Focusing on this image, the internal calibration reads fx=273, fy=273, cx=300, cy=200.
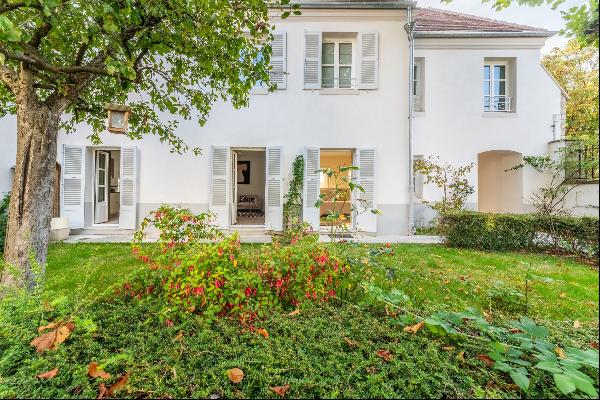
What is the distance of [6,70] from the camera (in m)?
2.57

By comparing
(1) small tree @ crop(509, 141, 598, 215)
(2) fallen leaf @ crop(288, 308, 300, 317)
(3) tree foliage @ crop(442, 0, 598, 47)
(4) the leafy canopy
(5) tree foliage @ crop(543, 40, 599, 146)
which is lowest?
(2) fallen leaf @ crop(288, 308, 300, 317)

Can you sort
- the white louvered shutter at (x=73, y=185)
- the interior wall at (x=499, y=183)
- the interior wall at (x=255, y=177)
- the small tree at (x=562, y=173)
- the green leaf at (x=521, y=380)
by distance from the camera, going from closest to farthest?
the green leaf at (x=521, y=380) < the small tree at (x=562, y=173) < the interior wall at (x=499, y=183) < the white louvered shutter at (x=73, y=185) < the interior wall at (x=255, y=177)

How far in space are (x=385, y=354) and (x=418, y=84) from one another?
784cm

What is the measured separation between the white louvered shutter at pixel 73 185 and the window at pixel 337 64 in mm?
6523

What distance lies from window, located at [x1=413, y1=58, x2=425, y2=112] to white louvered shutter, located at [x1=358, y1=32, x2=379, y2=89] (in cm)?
137

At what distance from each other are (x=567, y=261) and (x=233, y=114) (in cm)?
682

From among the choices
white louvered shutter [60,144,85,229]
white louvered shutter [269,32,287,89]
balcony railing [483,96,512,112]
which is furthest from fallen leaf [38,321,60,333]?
balcony railing [483,96,512,112]

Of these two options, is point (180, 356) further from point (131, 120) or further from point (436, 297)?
point (131, 120)

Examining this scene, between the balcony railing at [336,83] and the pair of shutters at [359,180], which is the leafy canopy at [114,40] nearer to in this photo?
the pair of shutters at [359,180]

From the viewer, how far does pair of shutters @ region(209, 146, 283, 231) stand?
7.02 m

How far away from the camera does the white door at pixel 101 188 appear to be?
7551mm

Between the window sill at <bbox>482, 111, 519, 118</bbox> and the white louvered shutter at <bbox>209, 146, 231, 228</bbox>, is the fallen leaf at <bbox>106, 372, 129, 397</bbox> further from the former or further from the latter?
the window sill at <bbox>482, 111, 519, 118</bbox>

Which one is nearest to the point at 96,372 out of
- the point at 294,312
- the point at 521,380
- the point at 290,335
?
the point at 290,335

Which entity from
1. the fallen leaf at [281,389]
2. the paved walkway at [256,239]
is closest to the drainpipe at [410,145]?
the paved walkway at [256,239]
